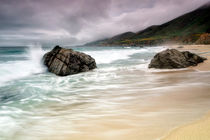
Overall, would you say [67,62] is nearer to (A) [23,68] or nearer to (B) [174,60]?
(A) [23,68]

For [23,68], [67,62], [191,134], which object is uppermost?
[67,62]

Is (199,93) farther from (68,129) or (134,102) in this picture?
(68,129)

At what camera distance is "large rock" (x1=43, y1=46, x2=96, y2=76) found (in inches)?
393

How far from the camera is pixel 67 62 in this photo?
33.3 ft

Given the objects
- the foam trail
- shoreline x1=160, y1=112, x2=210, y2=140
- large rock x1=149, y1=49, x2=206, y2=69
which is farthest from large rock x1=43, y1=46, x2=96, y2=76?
shoreline x1=160, y1=112, x2=210, y2=140

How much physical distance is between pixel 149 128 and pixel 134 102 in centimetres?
160

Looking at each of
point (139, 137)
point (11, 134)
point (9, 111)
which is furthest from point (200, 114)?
point (9, 111)

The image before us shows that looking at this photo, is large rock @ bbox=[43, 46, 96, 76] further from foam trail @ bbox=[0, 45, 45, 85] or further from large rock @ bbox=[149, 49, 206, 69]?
large rock @ bbox=[149, 49, 206, 69]

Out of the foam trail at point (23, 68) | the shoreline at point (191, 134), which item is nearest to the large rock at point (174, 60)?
the shoreline at point (191, 134)

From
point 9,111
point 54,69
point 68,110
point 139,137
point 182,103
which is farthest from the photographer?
point 54,69

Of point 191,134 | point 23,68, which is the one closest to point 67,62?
point 23,68

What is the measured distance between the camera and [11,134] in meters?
2.90

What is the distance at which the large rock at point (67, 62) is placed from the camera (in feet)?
32.8

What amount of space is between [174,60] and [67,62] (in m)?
7.58
